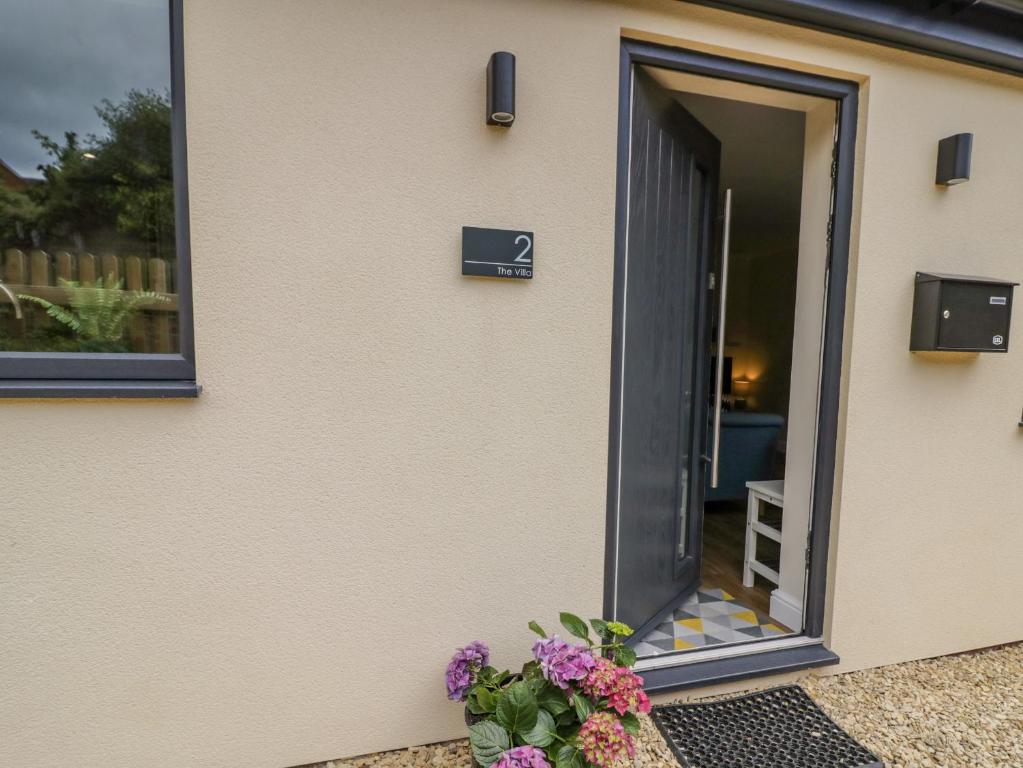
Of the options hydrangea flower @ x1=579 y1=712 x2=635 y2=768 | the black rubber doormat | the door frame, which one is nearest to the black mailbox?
the door frame

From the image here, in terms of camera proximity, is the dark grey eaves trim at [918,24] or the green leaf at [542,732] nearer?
the green leaf at [542,732]

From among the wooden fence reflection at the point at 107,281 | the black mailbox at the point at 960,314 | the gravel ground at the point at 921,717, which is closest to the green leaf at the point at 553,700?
the gravel ground at the point at 921,717

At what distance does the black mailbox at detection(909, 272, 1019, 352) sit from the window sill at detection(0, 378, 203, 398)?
2738 mm

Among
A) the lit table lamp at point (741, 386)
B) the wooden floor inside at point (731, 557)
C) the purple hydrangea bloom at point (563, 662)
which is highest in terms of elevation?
the lit table lamp at point (741, 386)

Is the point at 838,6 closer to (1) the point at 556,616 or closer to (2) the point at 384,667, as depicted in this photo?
(1) the point at 556,616

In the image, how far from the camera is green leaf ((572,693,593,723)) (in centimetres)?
141

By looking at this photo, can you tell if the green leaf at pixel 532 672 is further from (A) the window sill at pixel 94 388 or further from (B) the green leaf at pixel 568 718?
(A) the window sill at pixel 94 388

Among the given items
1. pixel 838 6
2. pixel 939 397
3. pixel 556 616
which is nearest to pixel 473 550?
pixel 556 616

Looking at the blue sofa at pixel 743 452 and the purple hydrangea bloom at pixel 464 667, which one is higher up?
the blue sofa at pixel 743 452

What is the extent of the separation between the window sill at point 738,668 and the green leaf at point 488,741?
80 cm

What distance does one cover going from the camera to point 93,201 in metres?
1.53

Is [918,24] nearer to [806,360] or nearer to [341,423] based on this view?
[806,360]

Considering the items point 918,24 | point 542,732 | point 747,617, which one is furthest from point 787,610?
point 918,24

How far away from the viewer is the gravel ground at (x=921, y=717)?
1.75 metres
